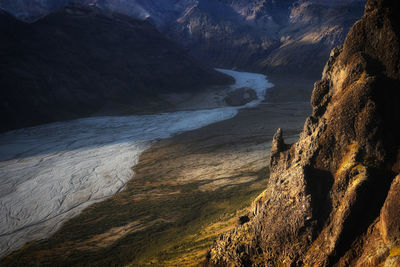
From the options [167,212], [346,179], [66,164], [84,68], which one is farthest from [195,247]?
[84,68]

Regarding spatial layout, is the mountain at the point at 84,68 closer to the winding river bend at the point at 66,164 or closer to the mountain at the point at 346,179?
the winding river bend at the point at 66,164

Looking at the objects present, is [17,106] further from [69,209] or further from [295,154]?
[295,154]

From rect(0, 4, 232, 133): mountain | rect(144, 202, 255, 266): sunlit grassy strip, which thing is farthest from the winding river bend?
rect(144, 202, 255, 266): sunlit grassy strip

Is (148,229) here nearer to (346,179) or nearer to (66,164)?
(346,179)

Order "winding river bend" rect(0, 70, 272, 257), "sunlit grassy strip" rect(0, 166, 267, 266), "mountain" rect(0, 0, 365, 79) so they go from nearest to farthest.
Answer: "sunlit grassy strip" rect(0, 166, 267, 266) < "winding river bend" rect(0, 70, 272, 257) < "mountain" rect(0, 0, 365, 79)

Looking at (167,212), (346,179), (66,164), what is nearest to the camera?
(346,179)

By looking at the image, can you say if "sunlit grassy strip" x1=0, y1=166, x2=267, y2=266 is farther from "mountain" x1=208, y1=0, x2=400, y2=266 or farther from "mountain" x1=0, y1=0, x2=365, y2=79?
"mountain" x1=0, y1=0, x2=365, y2=79
